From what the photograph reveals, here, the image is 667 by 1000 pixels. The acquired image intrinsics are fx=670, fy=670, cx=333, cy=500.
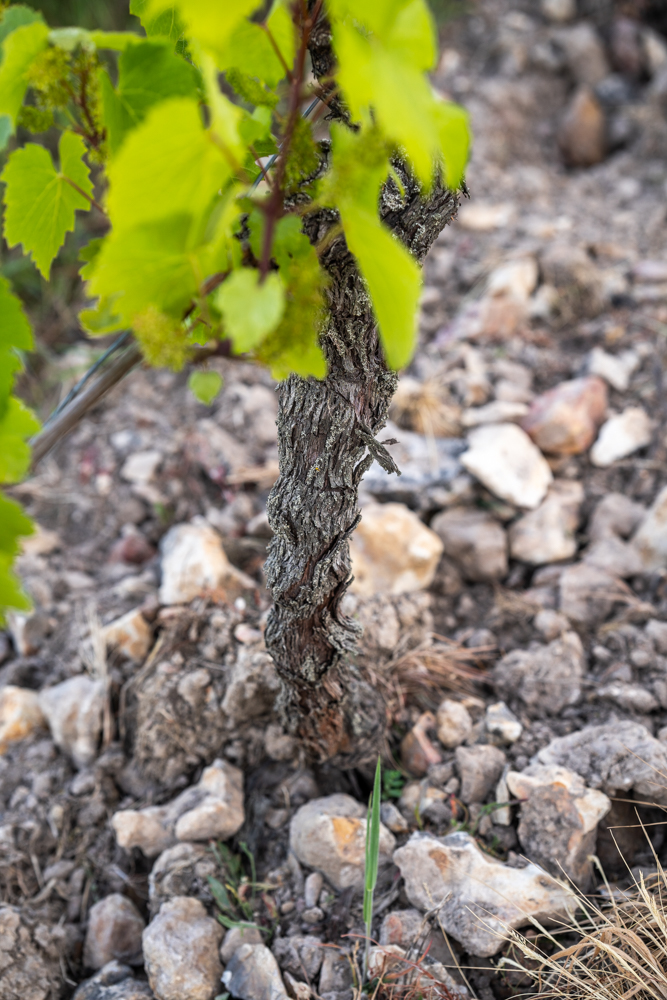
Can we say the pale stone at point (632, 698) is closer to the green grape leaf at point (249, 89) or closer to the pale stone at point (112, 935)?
the pale stone at point (112, 935)

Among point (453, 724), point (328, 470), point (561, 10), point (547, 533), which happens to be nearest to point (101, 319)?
point (328, 470)

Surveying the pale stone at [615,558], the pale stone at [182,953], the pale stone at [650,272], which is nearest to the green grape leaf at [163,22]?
the pale stone at [182,953]

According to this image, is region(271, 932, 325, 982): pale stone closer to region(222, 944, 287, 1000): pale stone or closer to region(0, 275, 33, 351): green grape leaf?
region(222, 944, 287, 1000): pale stone

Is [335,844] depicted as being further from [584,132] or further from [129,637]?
[584,132]

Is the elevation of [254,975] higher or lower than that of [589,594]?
lower

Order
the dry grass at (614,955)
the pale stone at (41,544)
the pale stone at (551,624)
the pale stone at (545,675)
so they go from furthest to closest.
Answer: the pale stone at (41,544) → the pale stone at (551,624) → the pale stone at (545,675) → the dry grass at (614,955)

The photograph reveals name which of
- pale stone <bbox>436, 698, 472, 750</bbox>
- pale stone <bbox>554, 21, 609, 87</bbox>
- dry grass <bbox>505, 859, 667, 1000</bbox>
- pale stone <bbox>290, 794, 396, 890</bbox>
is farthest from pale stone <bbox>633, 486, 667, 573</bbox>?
pale stone <bbox>554, 21, 609, 87</bbox>

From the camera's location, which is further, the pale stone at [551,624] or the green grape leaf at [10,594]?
the pale stone at [551,624]
